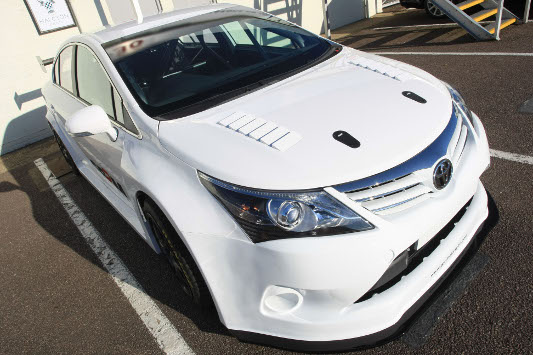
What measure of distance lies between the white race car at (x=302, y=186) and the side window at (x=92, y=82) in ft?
0.29

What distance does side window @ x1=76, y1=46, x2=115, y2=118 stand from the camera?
248cm

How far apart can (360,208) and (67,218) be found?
307 centimetres

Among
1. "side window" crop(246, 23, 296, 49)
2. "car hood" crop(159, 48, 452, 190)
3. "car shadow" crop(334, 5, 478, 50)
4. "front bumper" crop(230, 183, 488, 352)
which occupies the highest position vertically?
"side window" crop(246, 23, 296, 49)

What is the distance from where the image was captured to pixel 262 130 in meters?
1.82

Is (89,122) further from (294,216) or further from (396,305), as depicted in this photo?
(396,305)

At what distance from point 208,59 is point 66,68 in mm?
1558

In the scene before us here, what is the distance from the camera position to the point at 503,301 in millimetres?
1938

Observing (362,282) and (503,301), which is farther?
(503,301)

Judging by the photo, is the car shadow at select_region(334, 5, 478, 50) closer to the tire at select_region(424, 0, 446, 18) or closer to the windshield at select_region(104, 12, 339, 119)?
the tire at select_region(424, 0, 446, 18)

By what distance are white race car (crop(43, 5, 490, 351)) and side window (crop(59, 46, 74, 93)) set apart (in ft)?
3.55

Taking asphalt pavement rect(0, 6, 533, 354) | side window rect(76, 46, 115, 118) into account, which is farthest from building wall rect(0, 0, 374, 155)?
side window rect(76, 46, 115, 118)

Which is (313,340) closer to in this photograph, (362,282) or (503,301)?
(362,282)

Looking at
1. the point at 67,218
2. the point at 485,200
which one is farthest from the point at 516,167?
the point at 67,218

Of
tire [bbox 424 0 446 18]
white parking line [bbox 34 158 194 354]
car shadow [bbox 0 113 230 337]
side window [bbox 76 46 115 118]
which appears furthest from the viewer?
tire [bbox 424 0 446 18]
